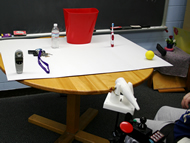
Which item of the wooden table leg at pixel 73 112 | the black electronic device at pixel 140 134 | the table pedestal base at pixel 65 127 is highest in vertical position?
the black electronic device at pixel 140 134

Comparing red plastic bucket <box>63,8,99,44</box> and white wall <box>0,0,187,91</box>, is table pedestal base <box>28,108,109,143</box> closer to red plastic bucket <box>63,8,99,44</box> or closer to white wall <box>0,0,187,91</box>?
red plastic bucket <box>63,8,99,44</box>

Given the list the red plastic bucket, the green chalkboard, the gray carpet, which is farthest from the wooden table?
the green chalkboard

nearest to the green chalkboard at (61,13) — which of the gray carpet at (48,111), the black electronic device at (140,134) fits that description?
the gray carpet at (48,111)

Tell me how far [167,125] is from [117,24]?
62.2 inches

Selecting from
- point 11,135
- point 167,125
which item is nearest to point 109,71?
point 167,125

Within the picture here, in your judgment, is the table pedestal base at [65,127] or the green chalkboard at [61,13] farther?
the green chalkboard at [61,13]

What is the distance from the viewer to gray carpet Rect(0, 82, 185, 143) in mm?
1778

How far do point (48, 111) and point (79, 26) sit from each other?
927 mm

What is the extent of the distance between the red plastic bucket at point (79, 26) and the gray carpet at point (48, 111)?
76cm

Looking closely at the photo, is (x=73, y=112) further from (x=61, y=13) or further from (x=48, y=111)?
(x=61, y=13)

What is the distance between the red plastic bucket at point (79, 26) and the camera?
1.60 m

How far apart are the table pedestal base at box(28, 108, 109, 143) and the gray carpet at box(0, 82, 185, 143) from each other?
0.18 ft

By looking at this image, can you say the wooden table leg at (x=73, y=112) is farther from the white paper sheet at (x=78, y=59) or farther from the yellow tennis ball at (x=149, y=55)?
the yellow tennis ball at (x=149, y=55)

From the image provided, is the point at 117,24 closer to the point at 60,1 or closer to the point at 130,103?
the point at 60,1
